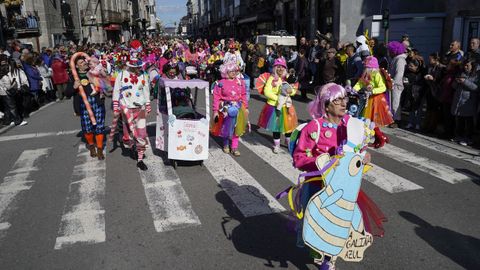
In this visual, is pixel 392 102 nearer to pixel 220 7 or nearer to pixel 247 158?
pixel 247 158

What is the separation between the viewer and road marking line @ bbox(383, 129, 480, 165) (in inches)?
288

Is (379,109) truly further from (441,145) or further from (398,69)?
(398,69)

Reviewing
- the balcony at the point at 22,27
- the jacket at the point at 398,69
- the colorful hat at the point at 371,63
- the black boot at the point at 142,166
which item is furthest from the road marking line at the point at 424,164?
the balcony at the point at 22,27

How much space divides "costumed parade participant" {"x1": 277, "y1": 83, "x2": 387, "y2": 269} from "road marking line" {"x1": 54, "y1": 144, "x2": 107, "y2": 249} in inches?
98.7

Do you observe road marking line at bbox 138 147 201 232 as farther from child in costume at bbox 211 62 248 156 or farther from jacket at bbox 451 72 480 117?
jacket at bbox 451 72 480 117

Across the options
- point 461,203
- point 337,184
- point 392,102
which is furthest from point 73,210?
point 392,102

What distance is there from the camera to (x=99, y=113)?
746 centimetres

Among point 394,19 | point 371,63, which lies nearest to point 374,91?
point 371,63

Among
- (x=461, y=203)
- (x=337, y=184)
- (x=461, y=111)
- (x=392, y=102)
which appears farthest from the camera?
(x=392, y=102)

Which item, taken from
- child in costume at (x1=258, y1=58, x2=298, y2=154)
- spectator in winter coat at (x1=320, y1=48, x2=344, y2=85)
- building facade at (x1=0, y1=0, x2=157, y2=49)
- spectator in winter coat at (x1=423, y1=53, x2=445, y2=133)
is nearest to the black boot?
child in costume at (x1=258, y1=58, x2=298, y2=154)

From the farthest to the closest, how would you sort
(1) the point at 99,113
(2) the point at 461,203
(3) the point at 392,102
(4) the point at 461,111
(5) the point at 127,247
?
(3) the point at 392,102
(4) the point at 461,111
(1) the point at 99,113
(2) the point at 461,203
(5) the point at 127,247

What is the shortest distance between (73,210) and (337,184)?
3.80 meters

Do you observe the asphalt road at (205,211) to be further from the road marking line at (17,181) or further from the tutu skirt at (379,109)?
the tutu skirt at (379,109)

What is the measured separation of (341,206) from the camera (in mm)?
3145
